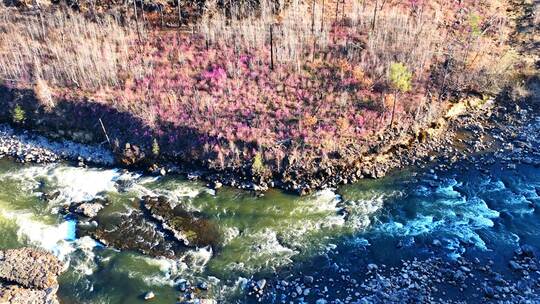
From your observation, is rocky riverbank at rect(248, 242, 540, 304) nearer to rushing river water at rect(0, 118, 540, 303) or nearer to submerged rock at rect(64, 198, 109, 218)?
rushing river water at rect(0, 118, 540, 303)

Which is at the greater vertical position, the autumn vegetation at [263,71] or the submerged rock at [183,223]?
the autumn vegetation at [263,71]

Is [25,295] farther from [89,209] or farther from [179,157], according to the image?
[179,157]

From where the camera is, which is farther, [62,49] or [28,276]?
[62,49]

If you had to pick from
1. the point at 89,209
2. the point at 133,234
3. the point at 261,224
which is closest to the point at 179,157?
the point at 89,209

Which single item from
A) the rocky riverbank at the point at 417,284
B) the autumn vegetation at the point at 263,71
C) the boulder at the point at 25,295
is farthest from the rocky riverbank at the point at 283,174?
the boulder at the point at 25,295

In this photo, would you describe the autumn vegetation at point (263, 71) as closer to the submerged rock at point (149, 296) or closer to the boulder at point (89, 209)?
the boulder at point (89, 209)

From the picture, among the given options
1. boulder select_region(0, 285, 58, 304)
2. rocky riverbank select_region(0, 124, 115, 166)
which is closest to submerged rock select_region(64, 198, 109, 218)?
rocky riverbank select_region(0, 124, 115, 166)
